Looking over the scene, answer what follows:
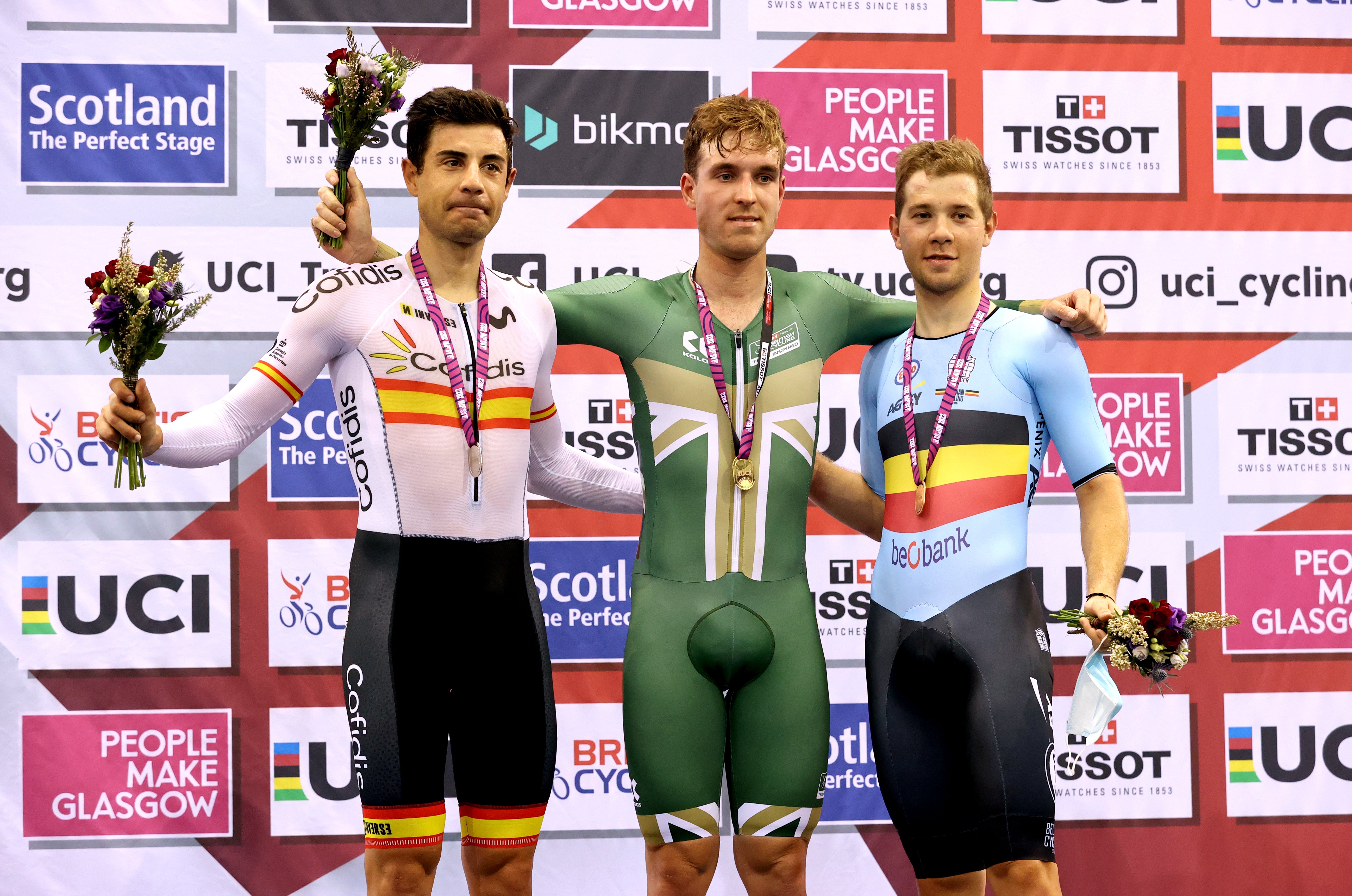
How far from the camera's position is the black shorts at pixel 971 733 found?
2.27 metres

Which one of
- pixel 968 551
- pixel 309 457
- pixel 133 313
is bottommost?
pixel 968 551

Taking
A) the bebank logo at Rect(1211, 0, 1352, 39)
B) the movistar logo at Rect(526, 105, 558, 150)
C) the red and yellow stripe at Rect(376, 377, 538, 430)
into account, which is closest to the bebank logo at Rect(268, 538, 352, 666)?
the red and yellow stripe at Rect(376, 377, 538, 430)

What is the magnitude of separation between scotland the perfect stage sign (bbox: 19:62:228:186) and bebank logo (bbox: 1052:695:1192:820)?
12.4ft

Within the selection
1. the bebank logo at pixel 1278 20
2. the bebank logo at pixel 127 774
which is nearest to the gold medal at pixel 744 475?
the bebank logo at pixel 127 774

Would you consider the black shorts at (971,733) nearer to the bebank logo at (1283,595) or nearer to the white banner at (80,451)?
the bebank logo at (1283,595)

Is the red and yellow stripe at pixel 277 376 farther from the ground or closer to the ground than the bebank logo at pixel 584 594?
farther from the ground

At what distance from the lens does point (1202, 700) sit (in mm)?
3920

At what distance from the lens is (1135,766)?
388 centimetres

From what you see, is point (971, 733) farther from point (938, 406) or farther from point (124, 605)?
point (124, 605)

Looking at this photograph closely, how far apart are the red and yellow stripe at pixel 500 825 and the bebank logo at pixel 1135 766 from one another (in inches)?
90.9

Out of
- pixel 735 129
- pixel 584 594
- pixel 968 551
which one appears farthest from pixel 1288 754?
pixel 735 129

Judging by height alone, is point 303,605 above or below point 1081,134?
below

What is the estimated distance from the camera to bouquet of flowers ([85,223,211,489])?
2113 mm

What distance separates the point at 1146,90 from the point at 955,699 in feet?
9.25
